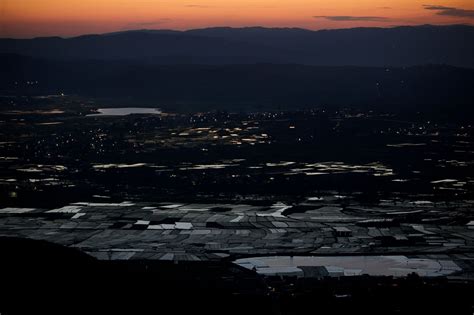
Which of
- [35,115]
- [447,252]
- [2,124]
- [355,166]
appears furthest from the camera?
[35,115]

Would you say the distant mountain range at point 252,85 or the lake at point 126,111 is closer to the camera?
the lake at point 126,111

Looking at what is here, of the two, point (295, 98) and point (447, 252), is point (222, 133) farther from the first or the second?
point (447, 252)

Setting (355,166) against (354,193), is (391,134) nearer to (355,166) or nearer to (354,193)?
(355,166)

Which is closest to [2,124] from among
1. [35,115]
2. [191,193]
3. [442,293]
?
[35,115]

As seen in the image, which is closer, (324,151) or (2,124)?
(324,151)

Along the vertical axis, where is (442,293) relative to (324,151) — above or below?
above

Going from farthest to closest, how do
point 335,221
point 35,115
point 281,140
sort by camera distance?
point 35,115, point 281,140, point 335,221

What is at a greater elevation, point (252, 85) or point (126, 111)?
point (252, 85)

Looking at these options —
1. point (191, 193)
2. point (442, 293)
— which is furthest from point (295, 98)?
point (442, 293)

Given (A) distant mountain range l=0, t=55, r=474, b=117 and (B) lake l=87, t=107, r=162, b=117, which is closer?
(B) lake l=87, t=107, r=162, b=117

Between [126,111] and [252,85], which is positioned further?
[252,85]
